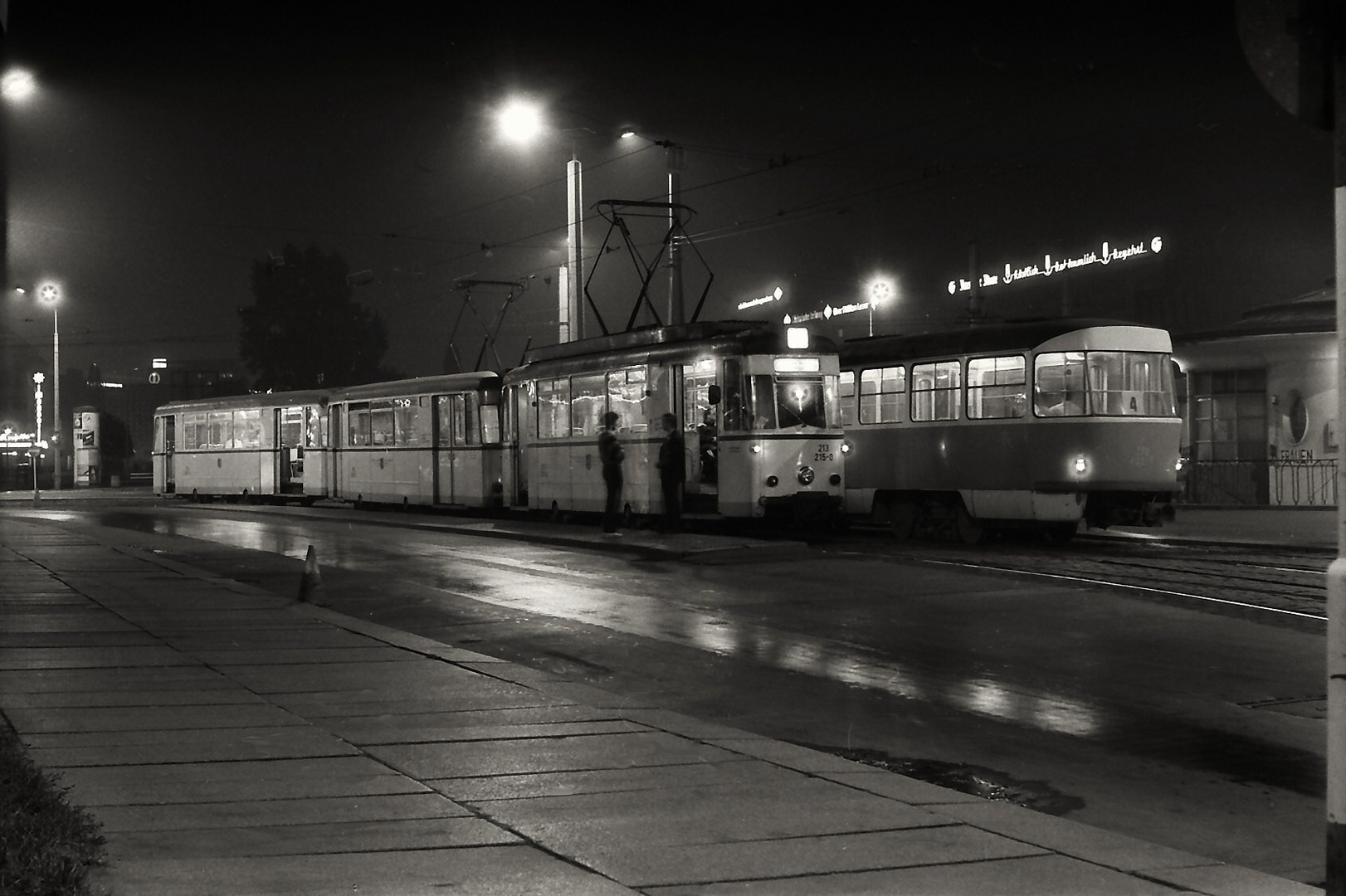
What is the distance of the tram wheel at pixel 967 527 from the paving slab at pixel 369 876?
19186mm

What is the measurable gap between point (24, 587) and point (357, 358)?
92825 mm

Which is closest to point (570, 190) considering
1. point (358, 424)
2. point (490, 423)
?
point (490, 423)

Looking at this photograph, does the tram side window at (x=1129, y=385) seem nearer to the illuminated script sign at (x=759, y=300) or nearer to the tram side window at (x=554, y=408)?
the tram side window at (x=554, y=408)

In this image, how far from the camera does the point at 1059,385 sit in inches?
879

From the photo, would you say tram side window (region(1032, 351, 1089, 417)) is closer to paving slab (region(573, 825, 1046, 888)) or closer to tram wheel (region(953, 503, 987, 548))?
tram wheel (region(953, 503, 987, 548))

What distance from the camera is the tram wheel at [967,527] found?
24016 mm

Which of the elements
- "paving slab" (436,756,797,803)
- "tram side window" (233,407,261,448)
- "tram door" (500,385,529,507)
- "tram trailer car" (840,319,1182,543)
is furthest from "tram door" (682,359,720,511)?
"tram side window" (233,407,261,448)

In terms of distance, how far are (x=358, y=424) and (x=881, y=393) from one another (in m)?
18.5

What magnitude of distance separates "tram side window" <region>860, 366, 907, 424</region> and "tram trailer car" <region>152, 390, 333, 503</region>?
804 inches

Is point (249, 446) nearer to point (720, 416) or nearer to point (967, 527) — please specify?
point (720, 416)

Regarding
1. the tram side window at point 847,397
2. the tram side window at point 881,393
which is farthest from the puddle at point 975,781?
the tram side window at point 847,397

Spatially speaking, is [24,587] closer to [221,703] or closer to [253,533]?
[221,703]

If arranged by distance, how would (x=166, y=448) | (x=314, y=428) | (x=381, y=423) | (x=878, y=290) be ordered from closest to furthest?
(x=381, y=423)
(x=314, y=428)
(x=166, y=448)
(x=878, y=290)

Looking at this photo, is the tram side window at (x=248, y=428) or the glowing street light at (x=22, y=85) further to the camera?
the tram side window at (x=248, y=428)
